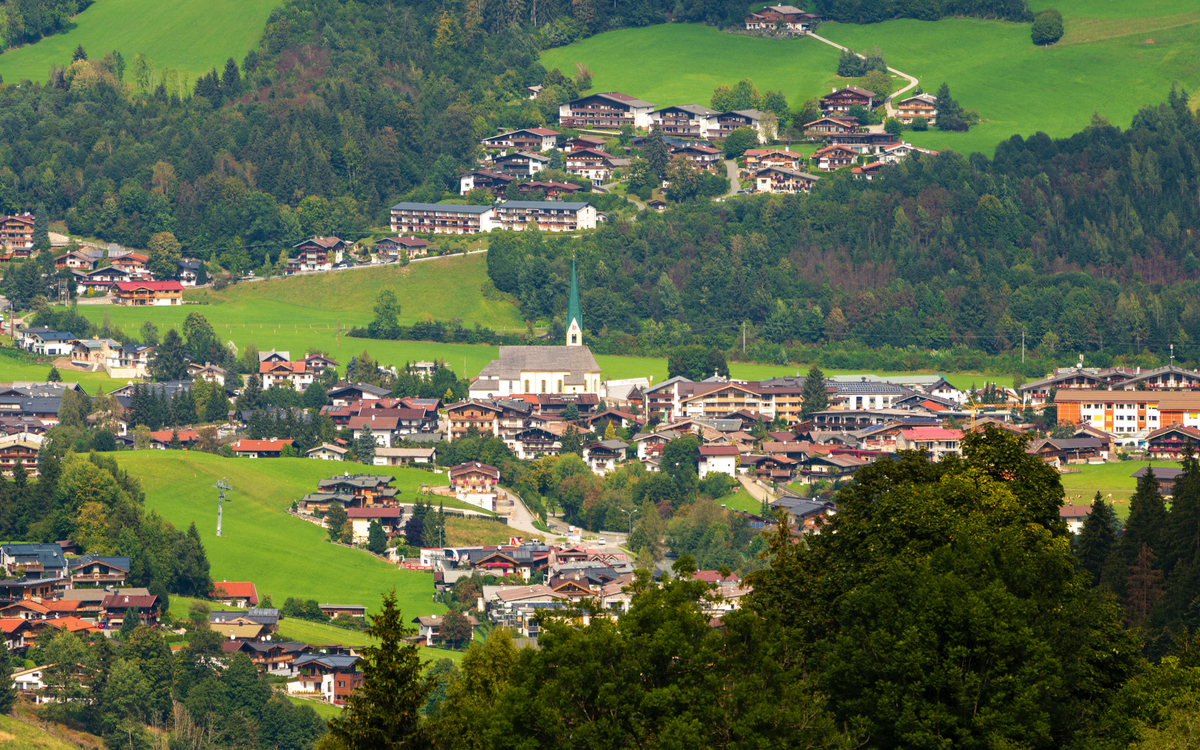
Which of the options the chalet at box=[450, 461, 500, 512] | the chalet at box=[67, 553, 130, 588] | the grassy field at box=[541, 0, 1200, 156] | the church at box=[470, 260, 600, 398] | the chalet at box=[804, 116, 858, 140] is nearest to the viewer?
the chalet at box=[67, 553, 130, 588]

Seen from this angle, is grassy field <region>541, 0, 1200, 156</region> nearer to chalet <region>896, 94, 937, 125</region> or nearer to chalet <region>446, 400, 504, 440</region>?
chalet <region>896, 94, 937, 125</region>

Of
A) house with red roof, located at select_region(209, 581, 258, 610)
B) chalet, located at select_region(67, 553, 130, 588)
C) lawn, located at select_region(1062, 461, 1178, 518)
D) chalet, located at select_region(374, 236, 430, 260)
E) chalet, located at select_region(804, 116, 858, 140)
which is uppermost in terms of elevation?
chalet, located at select_region(804, 116, 858, 140)

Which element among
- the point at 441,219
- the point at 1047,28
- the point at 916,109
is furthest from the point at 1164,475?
the point at 1047,28

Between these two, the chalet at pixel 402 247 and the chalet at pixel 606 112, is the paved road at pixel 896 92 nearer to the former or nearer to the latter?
the chalet at pixel 606 112

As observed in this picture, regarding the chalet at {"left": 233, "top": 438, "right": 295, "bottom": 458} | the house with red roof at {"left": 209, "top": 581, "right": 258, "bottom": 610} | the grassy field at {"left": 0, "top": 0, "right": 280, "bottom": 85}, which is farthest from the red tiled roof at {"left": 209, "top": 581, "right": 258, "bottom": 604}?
the grassy field at {"left": 0, "top": 0, "right": 280, "bottom": 85}

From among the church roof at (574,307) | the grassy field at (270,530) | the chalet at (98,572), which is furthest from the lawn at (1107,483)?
the chalet at (98,572)

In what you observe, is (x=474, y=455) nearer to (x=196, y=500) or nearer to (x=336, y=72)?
(x=196, y=500)
